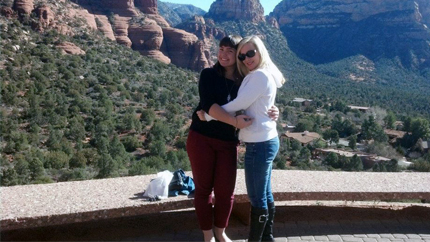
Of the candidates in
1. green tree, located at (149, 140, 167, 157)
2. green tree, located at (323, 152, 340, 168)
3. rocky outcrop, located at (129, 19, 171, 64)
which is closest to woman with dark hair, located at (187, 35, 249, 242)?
green tree, located at (149, 140, 167, 157)

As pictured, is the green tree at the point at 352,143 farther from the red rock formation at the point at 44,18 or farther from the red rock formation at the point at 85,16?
the red rock formation at the point at 85,16

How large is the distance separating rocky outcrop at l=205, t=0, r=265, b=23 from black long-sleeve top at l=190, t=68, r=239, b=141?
3587 inches

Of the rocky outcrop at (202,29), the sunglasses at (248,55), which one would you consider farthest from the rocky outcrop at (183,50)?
the sunglasses at (248,55)

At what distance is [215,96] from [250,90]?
0.86 ft

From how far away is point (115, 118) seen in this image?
86.4ft

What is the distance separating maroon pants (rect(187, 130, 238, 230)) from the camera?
2852 mm

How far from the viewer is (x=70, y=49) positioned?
1406 inches

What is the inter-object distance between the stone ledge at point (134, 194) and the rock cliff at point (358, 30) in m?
79.2

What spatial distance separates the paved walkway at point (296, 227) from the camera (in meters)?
3.49

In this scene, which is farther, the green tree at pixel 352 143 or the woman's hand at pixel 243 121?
the green tree at pixel 352 143

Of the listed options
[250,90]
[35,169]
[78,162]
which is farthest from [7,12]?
[250,90]

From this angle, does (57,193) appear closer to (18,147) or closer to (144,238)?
(144,238)

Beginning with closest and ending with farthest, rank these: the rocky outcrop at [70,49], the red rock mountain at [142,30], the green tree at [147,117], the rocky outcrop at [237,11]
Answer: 1. the green tree at [147,117]
2. the rocky outcrop at [70,49]
3. the red rock mountain at [142,30]
4. the rocky outcrop at [237,11]

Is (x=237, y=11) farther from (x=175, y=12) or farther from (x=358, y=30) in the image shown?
(x=175, y=12)
